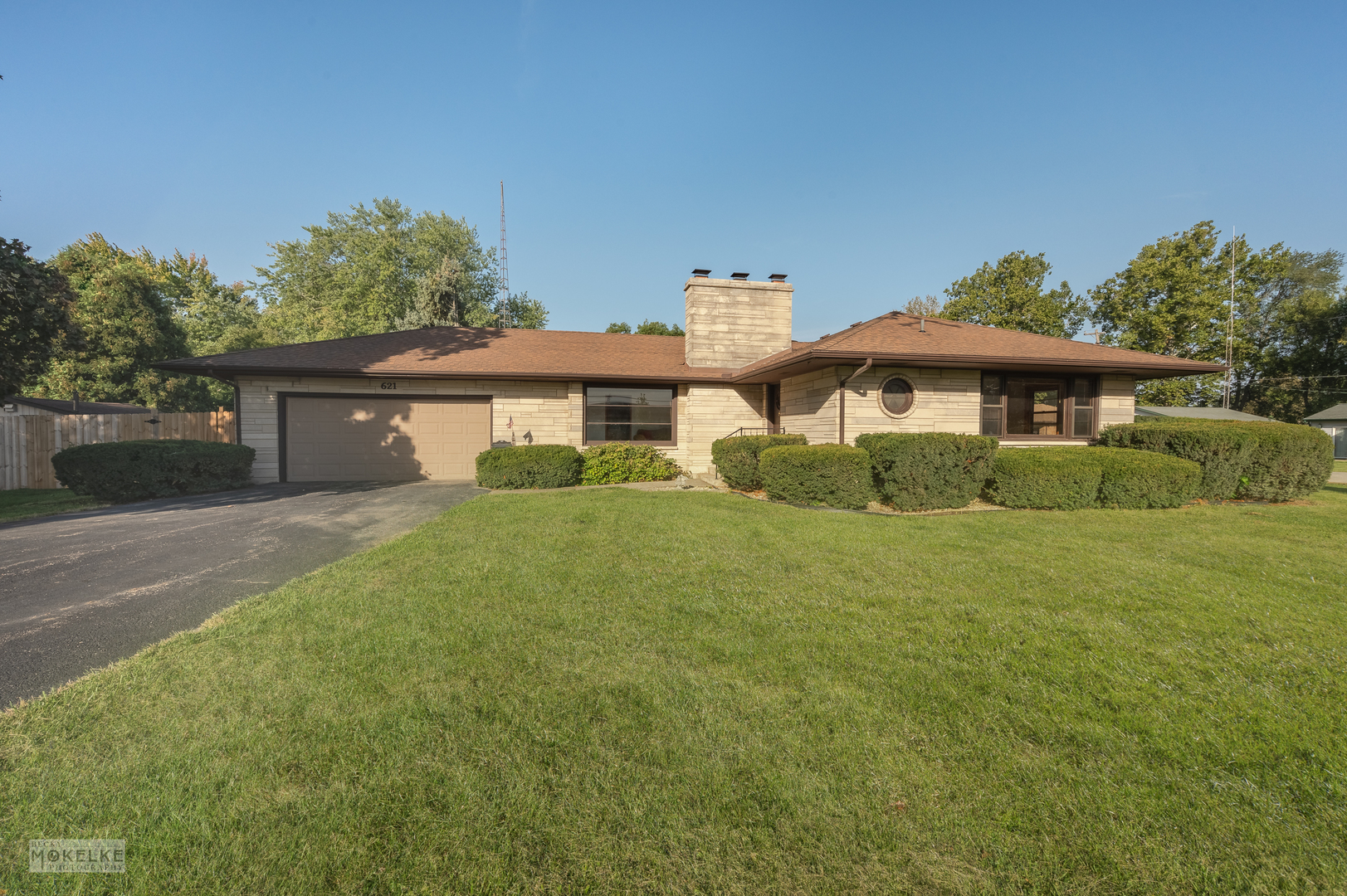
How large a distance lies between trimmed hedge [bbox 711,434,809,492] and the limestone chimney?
3.98 metres

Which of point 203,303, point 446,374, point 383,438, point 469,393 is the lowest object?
point 383,438

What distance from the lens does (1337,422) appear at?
95.6 feet

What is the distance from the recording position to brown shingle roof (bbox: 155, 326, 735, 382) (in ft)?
39.7

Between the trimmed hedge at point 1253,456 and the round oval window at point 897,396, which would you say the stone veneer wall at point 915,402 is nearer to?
the round oval window at point 897,396

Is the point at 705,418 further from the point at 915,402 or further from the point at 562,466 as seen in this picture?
the point at 915,402

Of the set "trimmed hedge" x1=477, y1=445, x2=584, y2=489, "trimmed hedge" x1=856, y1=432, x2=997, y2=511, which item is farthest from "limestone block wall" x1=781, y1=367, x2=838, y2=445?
"trimmed hedge" x1=477, y1=445, x2=584, y2=489

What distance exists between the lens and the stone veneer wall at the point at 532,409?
12.3 meters

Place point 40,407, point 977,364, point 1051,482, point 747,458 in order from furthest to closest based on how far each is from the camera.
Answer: point 40,407, point 747,458, point 977,364, point 1051,482

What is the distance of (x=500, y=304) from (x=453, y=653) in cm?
3571

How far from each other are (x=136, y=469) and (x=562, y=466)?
25.4 feet

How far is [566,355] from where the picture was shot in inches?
569

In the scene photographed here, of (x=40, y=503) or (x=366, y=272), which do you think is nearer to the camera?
(x=40, y=503)

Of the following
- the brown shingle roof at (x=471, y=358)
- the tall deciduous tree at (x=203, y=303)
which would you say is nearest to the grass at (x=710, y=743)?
the brown shingle roof at (x=471, y=358)

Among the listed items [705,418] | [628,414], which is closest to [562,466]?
[628,414]
